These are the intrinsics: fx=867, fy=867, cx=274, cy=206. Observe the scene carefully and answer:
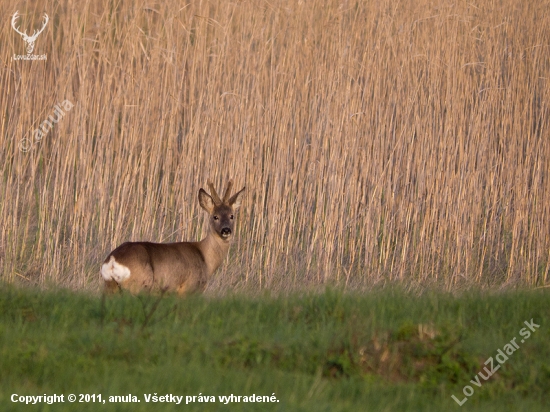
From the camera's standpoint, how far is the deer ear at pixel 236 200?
8.21 metres

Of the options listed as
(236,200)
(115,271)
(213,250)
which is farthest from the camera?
(236,200)

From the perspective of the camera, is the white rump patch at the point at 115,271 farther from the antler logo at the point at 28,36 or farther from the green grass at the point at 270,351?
the antler logo at the point at 28,36

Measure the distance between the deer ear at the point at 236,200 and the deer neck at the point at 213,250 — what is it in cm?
33

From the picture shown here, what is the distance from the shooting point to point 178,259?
24.9 feet

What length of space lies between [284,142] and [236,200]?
3.15 feet

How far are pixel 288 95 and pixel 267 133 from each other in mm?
460

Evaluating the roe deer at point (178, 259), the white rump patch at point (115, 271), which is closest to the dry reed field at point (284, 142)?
the roe deer at point (178, 259)

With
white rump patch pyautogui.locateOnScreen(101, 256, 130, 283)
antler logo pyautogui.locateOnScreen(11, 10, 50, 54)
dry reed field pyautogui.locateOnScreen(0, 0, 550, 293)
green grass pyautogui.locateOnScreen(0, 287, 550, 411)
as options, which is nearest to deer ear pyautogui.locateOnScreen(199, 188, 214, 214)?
dry reed field pyautogui.locateOnScreen(0, 0, 550, 293)

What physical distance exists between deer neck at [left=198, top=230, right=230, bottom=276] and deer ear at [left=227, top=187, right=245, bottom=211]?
33 cm

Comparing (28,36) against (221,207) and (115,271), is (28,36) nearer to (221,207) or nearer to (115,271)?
(221,207)

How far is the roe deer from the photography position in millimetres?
6891

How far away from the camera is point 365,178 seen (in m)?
8.90

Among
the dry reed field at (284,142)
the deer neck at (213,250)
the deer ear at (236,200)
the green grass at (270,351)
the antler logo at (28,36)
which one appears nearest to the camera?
the green grass at (270,351)

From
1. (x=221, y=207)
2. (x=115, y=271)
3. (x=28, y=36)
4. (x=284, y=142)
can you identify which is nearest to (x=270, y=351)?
(x=115, y=271)
